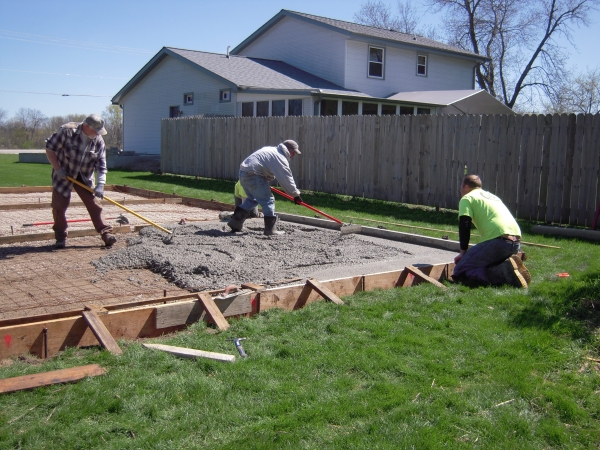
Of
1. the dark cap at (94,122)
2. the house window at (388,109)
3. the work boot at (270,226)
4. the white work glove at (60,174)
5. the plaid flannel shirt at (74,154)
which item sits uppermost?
the house window at (388,109)

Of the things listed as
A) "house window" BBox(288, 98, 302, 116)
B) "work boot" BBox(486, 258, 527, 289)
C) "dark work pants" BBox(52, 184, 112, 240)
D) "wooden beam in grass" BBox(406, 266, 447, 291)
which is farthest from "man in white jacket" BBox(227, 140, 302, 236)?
"house window" BBox(288, 98, 302, 116)

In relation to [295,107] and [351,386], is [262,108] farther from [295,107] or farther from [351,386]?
[351,386]

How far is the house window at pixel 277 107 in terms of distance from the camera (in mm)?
24487

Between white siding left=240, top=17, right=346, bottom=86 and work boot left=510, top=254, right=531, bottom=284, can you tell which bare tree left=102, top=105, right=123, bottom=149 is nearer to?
white siding left=240, top=17, right=346, bottom=86

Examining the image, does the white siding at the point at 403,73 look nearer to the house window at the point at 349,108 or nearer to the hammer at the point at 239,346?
the house window at the point at 349,108

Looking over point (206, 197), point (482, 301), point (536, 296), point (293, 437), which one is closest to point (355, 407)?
point (293, 437)

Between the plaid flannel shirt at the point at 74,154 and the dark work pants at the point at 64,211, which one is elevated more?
the plaid flannel shirt at the point at 74,154

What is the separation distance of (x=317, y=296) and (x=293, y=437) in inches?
105

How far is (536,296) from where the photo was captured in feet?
20.7

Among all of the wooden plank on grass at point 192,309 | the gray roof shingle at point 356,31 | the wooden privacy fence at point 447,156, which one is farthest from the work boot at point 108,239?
the gray roof shingle at point 356,31

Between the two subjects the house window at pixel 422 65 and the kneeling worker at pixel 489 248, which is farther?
the house window at pixel 422 65

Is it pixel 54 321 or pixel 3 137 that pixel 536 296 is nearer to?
pixel 54 321

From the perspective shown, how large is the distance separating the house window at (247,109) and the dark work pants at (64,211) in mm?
16912

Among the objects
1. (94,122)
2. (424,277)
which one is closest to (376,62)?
(94,122)
